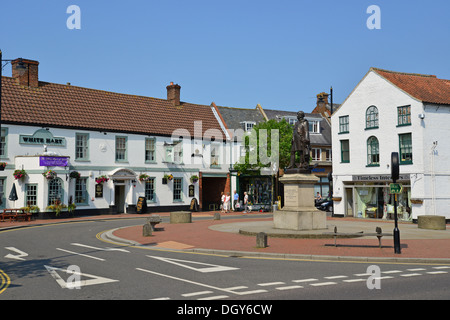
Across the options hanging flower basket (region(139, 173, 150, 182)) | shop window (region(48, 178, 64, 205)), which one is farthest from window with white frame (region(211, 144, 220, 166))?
shop window (region(48, 178, 64, 205))

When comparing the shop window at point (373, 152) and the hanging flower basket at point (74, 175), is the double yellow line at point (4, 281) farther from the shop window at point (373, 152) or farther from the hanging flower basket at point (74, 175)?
the shop window at point (373, 152)

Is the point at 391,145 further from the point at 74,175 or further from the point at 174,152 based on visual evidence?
the point at 74,175

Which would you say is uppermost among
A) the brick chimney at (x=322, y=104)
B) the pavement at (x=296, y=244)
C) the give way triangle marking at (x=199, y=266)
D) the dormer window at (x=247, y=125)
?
the brick chimney at (x=322, y=104)

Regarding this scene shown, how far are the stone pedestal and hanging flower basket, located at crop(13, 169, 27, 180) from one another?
20.0 metres

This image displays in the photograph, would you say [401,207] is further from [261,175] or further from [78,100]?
[78,100]

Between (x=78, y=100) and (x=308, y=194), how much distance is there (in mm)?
24887

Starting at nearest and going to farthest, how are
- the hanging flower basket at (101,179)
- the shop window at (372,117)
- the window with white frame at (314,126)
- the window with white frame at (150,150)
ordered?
1. the shop window at (372,117)
2. the hanging flower basket at (101,179)
3. the window with white frame at (150,150)
4. the window with white frame at (314,126)

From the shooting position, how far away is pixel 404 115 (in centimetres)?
2964

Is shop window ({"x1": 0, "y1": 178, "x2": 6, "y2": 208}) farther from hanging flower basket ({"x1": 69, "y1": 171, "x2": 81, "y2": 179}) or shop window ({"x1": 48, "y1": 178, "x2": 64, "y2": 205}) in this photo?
hanging flower basket ({"x1": 69, "y1": 171, "x2": 81, "y2": 179})

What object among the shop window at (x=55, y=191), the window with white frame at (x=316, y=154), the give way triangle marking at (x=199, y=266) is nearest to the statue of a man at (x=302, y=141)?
the give way triangle marking at (x=199, y=266)

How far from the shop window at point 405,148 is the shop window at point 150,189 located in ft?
67.9

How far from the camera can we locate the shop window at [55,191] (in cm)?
3243

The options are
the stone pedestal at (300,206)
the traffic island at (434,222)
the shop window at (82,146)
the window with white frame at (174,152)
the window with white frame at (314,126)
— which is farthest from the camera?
the window with white frame at (314,126)
